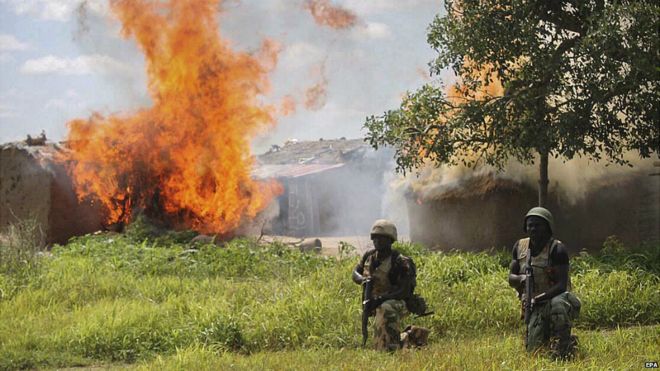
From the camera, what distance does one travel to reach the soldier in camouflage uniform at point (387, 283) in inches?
301

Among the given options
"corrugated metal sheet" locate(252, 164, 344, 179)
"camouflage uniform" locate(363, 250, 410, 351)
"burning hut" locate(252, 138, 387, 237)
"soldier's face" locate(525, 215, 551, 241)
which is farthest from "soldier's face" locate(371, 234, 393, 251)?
"corrugated metal sheet" locate(252, 164, 344, 179)

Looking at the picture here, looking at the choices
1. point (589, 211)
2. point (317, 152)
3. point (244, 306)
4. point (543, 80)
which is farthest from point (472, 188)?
point (317, 152)

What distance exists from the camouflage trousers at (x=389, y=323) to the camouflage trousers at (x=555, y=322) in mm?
1302

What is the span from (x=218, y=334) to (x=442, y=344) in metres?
2.44

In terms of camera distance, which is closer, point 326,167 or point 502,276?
point 502,276

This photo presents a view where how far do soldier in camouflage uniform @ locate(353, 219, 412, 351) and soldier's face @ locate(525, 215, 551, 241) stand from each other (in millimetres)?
1318

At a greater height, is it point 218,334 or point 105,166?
point 105,166

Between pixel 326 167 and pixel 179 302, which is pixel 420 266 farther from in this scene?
pixel 326 167

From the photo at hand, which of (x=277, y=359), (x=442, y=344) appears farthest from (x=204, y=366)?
(x=442, y=344)

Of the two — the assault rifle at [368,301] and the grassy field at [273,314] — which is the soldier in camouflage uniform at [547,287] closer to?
the grassy field at [273,314]

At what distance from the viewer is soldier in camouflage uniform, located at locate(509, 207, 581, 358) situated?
6.78m

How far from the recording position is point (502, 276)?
1133cm

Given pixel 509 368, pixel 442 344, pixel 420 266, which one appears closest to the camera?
pixel 509 368

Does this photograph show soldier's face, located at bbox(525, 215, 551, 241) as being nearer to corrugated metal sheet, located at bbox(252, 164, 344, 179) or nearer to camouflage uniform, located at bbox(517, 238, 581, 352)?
camouflage uniform, located at bbox(517, 238, 581, 352)
